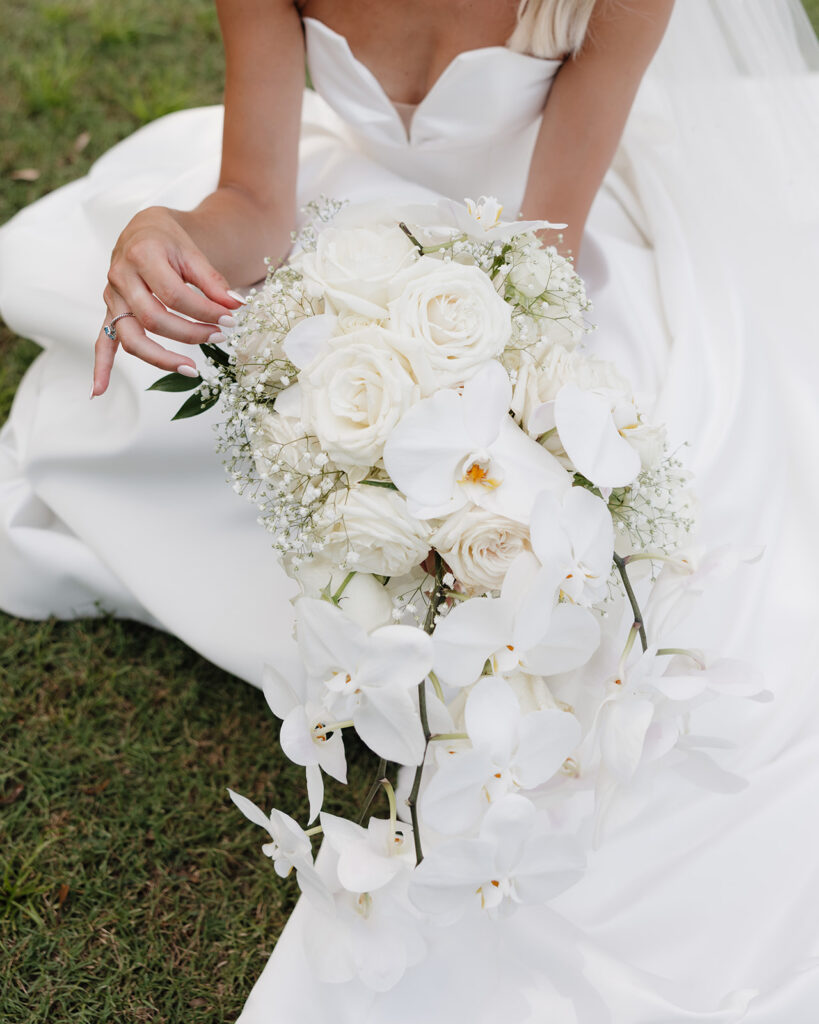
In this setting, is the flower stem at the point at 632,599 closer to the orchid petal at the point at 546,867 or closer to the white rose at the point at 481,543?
the white rose at the point at 481,543

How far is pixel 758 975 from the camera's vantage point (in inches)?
51.7

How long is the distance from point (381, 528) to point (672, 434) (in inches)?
34.3

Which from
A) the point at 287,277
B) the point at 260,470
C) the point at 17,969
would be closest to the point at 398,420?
the point at 260,470

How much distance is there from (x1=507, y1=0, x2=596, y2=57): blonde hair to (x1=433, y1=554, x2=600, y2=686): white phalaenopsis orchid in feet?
3.76

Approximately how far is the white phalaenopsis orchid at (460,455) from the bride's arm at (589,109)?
92cm

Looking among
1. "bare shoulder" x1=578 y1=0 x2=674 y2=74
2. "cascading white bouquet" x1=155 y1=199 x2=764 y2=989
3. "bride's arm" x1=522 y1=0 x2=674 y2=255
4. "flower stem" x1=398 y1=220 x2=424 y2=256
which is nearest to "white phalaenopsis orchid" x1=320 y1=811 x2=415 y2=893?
"cascading white bouquet" x1=155 y1=199 x2=764 y2=989

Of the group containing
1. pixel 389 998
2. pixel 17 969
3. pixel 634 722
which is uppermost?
pixel 634 722

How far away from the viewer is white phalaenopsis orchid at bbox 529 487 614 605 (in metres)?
0.88

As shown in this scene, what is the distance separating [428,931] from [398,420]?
777 mm

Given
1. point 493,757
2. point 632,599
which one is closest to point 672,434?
point 632,599

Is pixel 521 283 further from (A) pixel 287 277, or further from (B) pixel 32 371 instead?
(B) pixel 32 371

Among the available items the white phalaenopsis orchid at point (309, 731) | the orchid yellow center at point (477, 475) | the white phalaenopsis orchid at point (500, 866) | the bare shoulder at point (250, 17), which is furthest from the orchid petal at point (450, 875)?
the bare shoulder at point (250, 17)

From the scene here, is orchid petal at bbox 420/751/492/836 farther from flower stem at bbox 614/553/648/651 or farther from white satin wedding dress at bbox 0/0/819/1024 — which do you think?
white satin wedding dress at bbox 0/0/819/1024

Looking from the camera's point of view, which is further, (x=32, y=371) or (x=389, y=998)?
(x=32, y=371)
